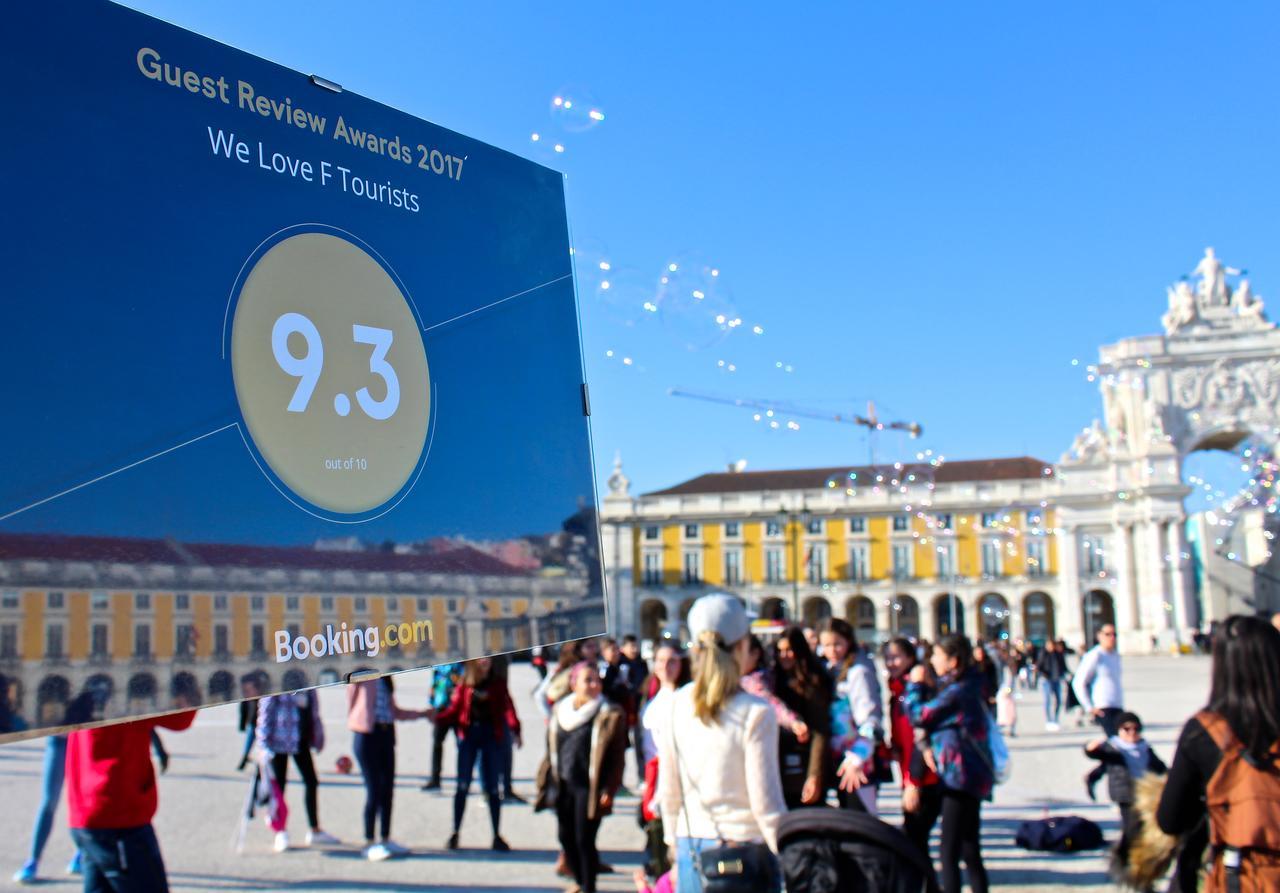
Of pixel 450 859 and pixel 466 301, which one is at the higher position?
pixel 466 301

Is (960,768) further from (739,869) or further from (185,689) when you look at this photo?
(185,689)

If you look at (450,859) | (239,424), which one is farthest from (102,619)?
(450,859)

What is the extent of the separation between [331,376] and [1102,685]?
346 inches

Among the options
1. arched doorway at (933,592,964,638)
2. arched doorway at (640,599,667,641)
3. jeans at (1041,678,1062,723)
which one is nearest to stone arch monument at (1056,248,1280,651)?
arched doorway at (933,592,964,638)

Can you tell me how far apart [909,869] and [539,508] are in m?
1.14

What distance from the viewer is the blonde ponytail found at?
3.34 metres

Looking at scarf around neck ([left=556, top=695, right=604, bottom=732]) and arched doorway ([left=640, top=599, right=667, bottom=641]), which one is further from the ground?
scarf around neck ([left=556, top=695, right=604, bottom=732])

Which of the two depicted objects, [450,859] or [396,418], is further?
[450,859]

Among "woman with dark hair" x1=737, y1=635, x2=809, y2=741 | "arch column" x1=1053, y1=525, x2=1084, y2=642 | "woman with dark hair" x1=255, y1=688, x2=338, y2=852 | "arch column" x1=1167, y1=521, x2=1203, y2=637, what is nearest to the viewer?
"woman with dark hair" x1=737, y1=635, x2=809, y2=741

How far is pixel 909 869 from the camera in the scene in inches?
93.7

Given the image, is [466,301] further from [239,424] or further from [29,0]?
[29,0]

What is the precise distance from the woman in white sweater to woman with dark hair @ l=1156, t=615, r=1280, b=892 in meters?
→ 1.07

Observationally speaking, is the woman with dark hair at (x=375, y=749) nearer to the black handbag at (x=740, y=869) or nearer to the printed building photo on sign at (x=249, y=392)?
the black handbag at (x=740, y=869)

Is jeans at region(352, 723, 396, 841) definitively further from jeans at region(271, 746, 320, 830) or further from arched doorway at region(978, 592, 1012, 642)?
arched doorway at region(978, 592, 1012, 642)
